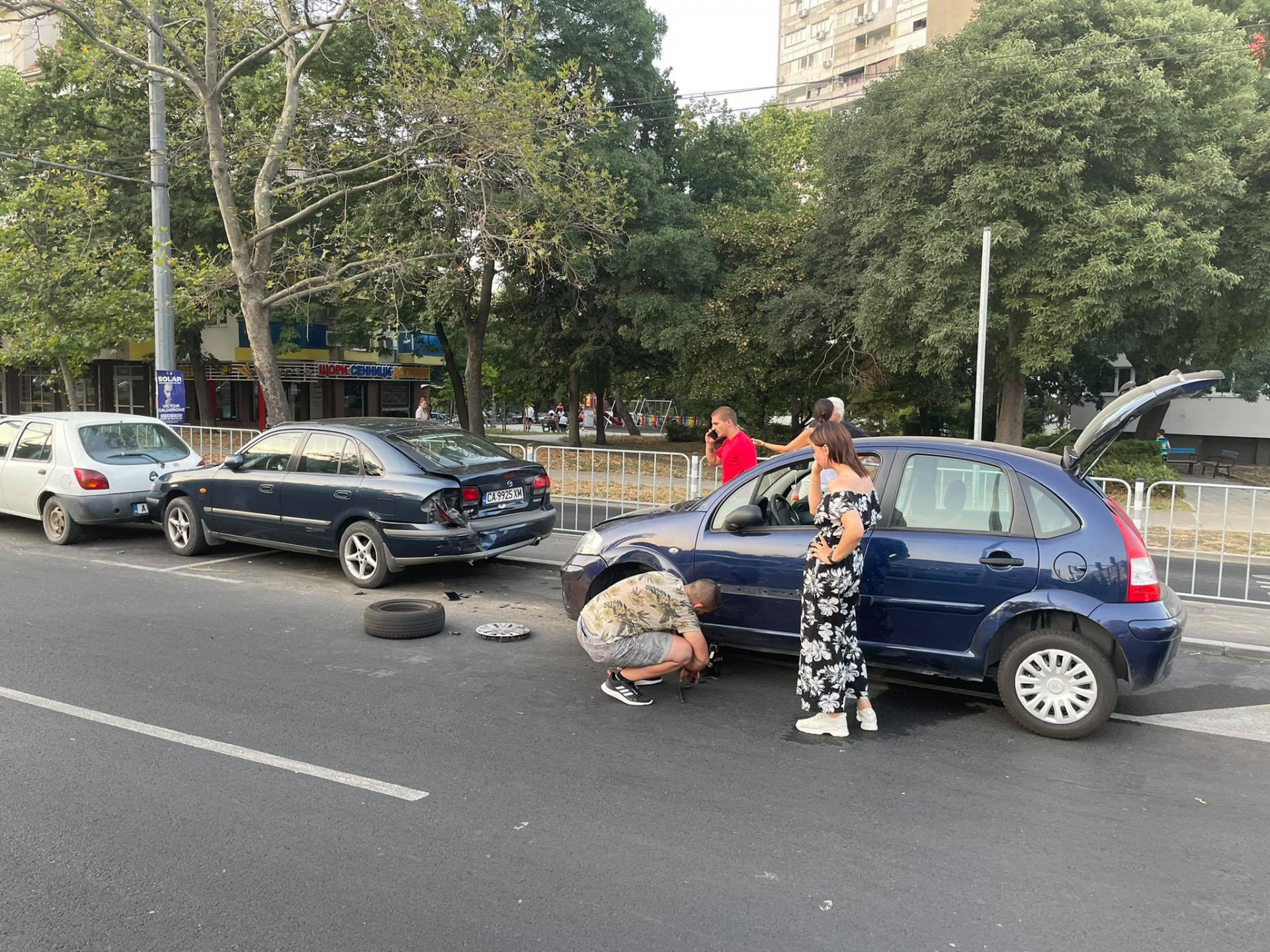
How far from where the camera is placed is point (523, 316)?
27859 millimetres

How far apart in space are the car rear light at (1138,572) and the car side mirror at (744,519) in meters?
2.06

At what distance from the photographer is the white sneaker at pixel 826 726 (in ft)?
16.5

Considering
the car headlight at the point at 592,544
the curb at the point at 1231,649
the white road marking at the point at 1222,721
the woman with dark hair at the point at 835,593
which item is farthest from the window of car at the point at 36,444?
the curb at the point at 1231,649

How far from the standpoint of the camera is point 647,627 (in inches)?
215

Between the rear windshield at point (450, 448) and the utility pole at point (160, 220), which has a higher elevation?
the utility pole at point (160, 220)

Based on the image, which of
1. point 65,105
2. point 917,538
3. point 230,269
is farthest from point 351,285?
point 65,105

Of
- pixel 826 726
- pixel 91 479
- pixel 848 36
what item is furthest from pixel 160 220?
pixel 848 36

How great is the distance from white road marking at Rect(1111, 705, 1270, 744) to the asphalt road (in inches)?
1.1

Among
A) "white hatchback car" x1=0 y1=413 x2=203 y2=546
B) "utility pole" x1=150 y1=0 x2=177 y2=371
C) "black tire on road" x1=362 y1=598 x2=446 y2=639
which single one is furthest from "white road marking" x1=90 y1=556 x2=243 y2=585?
"utility pole" x1=150 y1=0 x2=177 y2=371

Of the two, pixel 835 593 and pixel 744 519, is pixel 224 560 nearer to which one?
pixel 744 519

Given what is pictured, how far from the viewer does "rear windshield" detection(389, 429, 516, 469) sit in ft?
28.7

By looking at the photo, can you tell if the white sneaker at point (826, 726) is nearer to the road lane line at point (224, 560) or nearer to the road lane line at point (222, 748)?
the road lane line at point (222, 748)

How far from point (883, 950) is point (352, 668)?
423 centimetres

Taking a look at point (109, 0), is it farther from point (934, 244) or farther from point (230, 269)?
point (934, 244)
